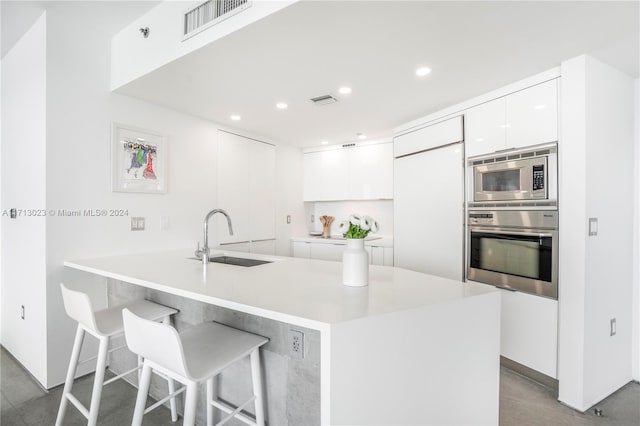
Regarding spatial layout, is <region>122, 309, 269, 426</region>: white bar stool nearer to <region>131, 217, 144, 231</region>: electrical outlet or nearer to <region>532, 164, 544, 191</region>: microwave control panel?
<region>131, 217, 144, 231</region>: electrical outlet

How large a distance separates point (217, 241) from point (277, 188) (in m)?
1.19

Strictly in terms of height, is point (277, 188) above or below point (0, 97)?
below

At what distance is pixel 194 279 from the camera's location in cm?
153

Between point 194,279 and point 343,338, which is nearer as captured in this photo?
point 343,338

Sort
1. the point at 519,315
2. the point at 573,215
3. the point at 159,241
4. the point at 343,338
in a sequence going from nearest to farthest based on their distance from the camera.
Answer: the point at 343,338 → the point at 573,215 → the point at 519,315 → the point at 159,241

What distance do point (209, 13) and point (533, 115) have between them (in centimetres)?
224

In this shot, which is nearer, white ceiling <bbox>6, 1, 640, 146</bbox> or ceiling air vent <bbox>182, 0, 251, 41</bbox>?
white ceiling <bbox>6, 1, 640, 146</bbox>

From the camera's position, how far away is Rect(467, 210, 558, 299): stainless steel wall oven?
2090 mm

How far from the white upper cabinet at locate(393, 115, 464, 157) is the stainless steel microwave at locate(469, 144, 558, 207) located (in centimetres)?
31

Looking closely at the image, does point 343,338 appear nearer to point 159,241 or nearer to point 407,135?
point 159,241

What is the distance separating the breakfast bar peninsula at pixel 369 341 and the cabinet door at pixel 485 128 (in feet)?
4.93

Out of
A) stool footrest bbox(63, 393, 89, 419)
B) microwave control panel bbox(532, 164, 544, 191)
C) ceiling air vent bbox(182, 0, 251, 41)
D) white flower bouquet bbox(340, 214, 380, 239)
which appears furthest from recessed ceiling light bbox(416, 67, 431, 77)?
stool footrest bbox(63, 393, 89, 419)

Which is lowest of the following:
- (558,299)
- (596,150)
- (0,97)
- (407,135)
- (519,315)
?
(519,315)

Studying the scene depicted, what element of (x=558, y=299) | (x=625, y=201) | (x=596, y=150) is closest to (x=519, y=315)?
(x=558, y=299)
